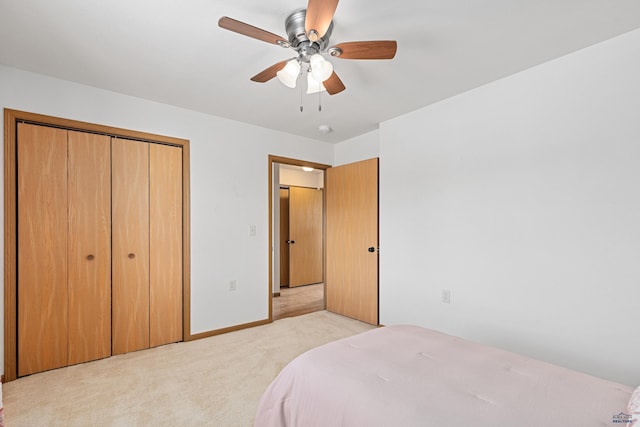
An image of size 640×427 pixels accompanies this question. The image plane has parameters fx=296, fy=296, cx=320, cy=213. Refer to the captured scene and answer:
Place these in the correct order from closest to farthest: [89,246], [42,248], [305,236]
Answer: [42,248] < [89,246] < [305,236]

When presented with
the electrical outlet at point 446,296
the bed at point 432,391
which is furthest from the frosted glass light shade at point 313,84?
the electrical outlet at point 446,296

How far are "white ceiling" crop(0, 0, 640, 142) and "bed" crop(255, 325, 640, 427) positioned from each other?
1919mm

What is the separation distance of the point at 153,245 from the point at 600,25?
12.8 ft

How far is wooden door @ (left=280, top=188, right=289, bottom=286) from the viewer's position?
19.0 feet

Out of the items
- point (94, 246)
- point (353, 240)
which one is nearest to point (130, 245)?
point (94, 246)

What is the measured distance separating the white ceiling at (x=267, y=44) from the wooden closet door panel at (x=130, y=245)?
2.13 feet

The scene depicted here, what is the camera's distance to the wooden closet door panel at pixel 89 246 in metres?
2.57

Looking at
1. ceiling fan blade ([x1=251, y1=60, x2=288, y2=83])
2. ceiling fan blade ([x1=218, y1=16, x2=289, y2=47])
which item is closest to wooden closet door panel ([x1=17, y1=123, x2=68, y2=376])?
ceiling fan blade ([x1=251, y1=60, x2=288, y2=83])

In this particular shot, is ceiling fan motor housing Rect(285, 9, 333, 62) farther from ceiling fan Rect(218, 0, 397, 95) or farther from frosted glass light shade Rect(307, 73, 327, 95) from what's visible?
frosted glass light shade Rect(307, 73, 327, 95)

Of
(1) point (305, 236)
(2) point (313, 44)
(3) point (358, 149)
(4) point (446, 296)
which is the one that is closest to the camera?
(2) point (313, 44)

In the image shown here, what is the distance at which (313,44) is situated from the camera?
1784 millimetres

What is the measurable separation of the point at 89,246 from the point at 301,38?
2.53 metres

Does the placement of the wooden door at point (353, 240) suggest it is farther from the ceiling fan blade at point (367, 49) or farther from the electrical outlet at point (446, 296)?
the ceiling fan blade at point (367, 49)

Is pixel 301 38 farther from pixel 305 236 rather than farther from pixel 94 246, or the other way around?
pixel 305 236
